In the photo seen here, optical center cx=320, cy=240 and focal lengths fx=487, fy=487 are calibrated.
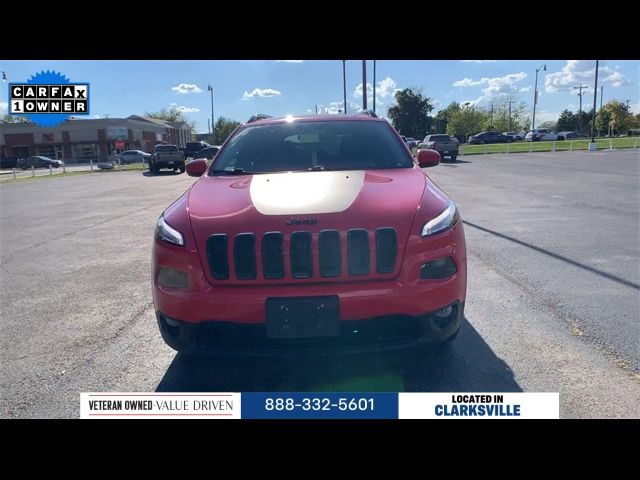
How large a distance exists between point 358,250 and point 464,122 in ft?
353

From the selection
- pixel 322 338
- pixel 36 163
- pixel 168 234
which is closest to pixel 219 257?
pixel 168 234

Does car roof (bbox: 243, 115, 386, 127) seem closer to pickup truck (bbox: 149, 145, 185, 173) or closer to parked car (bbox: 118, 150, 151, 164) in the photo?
pickup truck (bbox: 149, 145, 185, 173)

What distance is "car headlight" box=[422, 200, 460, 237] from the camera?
2840mm

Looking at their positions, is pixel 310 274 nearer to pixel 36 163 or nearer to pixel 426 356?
pixel 426 356

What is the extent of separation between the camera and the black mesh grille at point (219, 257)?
275 cm

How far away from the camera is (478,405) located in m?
2.71

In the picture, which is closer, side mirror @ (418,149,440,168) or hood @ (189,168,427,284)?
hood @ (189,168,427,284)

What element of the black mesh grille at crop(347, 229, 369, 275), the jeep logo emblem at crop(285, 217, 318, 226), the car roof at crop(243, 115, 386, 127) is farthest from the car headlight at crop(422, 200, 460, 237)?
the car roof at crop(243, 115, 386, 127)

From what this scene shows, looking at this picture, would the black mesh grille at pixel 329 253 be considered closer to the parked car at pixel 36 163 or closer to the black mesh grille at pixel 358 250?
the black mesh grille at pixel 358 250

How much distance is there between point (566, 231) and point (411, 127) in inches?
2516

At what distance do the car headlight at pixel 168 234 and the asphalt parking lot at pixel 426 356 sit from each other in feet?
2.94

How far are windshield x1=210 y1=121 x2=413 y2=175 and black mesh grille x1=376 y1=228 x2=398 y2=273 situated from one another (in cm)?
132
